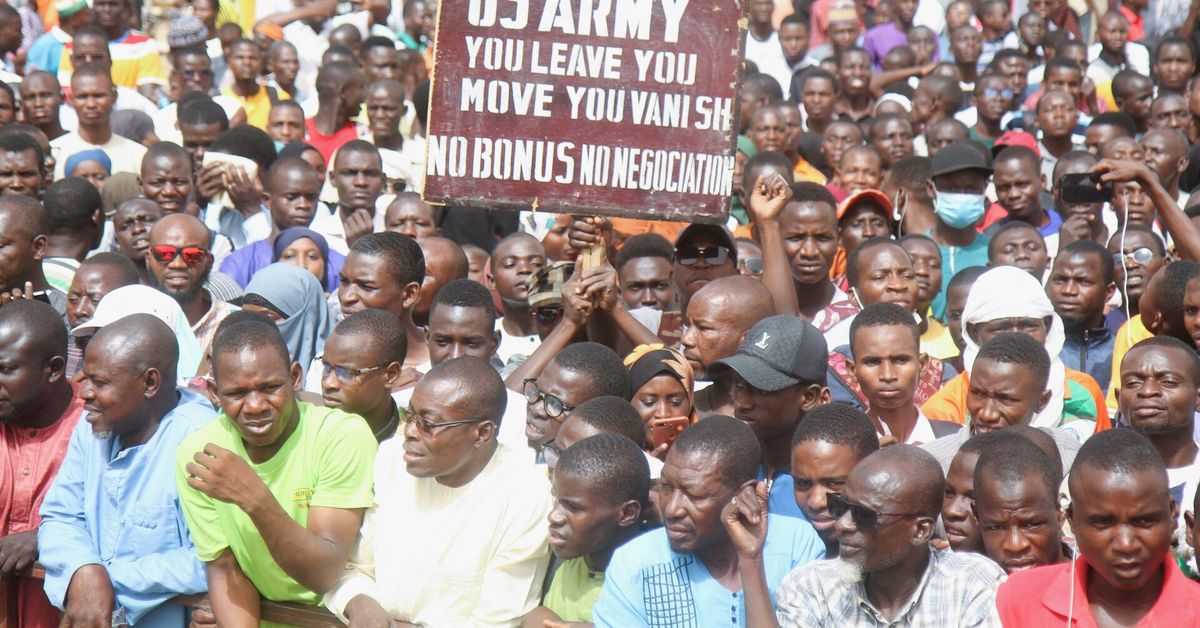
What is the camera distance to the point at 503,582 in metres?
4.77

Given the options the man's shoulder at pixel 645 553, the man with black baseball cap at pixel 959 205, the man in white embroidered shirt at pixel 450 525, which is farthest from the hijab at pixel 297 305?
the man with black baseball cap at pixel 959 205

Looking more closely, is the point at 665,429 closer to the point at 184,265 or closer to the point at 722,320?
the point at 722,320

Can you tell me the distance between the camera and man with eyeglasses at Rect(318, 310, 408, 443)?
18.4ft

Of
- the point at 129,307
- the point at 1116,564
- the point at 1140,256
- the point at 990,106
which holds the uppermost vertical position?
the point at 990,106

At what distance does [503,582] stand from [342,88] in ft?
24.6

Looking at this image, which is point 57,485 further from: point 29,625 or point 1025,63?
point 1025,63

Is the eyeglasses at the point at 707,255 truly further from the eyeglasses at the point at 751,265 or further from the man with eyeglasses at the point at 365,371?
the man with eyeglasses at the point at 365,371

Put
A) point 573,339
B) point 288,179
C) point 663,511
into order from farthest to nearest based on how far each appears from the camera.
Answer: point 288,179 → point 573,339 → point 663,511

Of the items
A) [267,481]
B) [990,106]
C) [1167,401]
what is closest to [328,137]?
[990,106]

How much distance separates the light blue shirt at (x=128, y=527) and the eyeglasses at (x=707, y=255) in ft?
9.98

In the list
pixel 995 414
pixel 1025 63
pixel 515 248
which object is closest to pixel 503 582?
pixel 995 414

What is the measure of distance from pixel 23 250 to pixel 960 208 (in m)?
5.22

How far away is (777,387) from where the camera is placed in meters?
5.42

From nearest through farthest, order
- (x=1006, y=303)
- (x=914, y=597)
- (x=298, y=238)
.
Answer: (x=914, y=597) → (x=1006, y=303) → (x=298, y=238)
